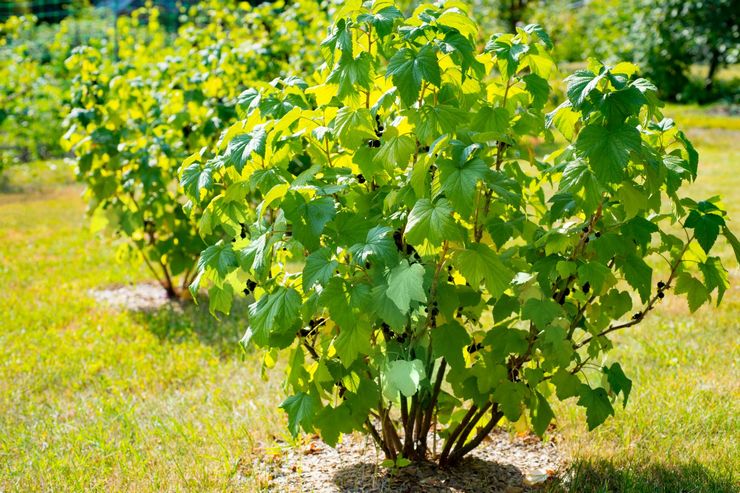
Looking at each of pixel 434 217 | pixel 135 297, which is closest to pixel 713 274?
pixel 434 217

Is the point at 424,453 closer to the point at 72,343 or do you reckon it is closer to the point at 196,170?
the point at 196,170

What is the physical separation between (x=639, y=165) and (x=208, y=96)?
3.62 metres

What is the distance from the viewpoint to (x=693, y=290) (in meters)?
2.45

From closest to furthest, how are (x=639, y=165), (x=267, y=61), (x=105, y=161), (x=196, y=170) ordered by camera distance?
(x=639, y=165), (x=196, y=170), (x=105, y=161), (x=267, y=61)

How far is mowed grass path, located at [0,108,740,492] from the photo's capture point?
2.90m

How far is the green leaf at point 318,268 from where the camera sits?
2004 millimetres

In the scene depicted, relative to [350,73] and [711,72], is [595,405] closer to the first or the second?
[350,73]

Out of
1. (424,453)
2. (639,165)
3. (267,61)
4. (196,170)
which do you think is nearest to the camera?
(639,165)

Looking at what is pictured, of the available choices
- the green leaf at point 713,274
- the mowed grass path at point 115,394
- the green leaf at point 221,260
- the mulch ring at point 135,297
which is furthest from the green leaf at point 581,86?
the mulch ring at point 135,297

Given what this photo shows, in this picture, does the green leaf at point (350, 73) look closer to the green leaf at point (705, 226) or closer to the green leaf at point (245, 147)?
the green leaf at point (245, 147)

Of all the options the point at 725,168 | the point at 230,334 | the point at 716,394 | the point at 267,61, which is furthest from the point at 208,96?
the point at 725,168

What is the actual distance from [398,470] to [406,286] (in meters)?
1.09

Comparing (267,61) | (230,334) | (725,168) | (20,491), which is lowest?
(725,168)

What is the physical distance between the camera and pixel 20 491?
2.89 m
